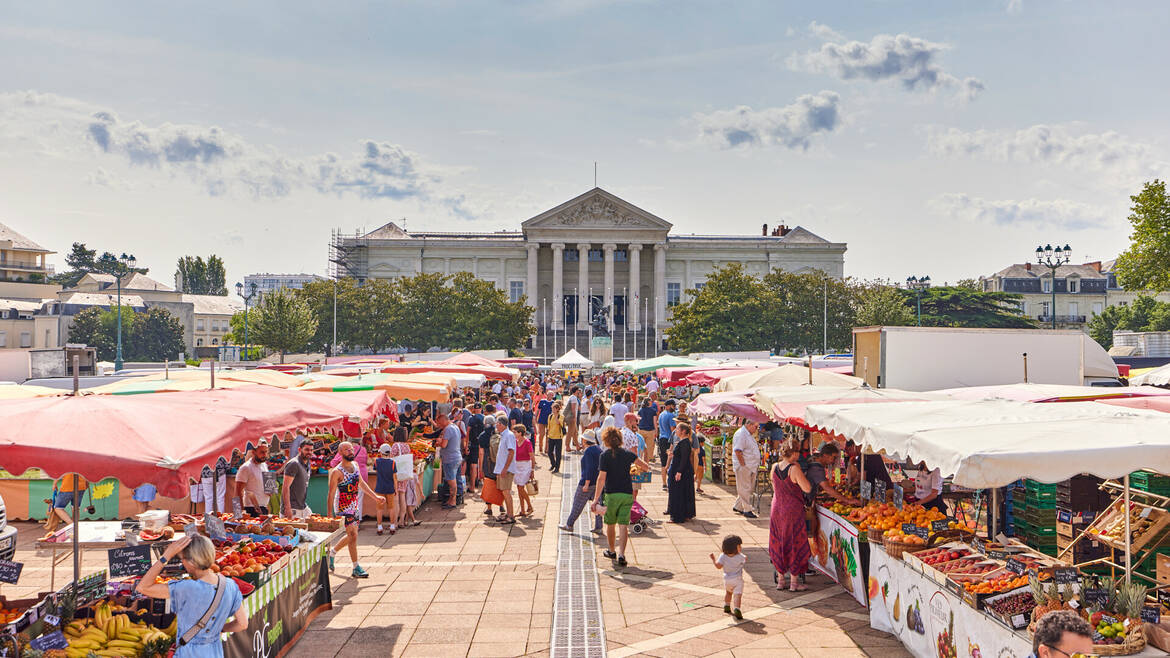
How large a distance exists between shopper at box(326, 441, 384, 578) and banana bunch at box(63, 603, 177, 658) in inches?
144

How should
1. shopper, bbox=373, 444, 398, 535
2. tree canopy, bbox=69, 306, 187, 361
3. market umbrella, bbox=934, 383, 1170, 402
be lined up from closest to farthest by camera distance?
market umbrella, bbox=934, 383, 1170, 402, shopper, bbox=373, 444, 398, 535, tree canopy, bbox=69, 306, 187, 361

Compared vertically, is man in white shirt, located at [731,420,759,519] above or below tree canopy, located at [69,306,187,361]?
below

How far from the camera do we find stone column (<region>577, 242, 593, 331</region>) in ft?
297

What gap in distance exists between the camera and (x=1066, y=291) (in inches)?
3760

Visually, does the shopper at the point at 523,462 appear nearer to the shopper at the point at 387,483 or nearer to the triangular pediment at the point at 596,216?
the shopper at the point at 387,483

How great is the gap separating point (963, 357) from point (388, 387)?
473 inches

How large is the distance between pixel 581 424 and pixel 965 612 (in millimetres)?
19150

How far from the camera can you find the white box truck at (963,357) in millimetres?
17766

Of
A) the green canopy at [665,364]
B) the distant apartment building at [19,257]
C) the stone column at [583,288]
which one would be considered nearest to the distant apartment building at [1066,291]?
Answer: the stone column at [583,288]

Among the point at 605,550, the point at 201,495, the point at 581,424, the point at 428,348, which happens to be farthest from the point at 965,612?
the point at 428,348

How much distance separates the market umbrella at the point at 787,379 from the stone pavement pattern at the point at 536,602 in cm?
376

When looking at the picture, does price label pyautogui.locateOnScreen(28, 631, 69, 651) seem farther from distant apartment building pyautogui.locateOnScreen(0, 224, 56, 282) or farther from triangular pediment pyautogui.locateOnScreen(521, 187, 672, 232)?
distant apartment building pyautogui.locateOnScreen(0, 224, 56, 282)

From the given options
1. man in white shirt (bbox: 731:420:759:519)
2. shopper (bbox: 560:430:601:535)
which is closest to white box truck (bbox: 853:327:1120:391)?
man in white shirt (bbox: 731:420:759:519)

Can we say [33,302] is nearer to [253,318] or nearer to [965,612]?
[253,318]
